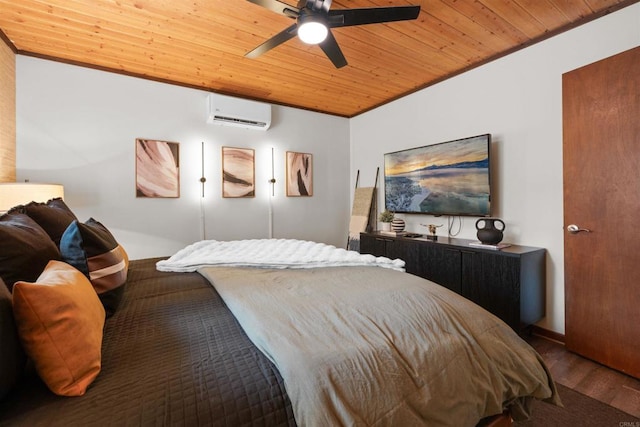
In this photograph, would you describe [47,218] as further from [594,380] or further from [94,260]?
[594,380]

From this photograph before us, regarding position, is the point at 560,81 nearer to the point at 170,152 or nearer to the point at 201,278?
the point at 201,278

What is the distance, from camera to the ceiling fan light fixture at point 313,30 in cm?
178

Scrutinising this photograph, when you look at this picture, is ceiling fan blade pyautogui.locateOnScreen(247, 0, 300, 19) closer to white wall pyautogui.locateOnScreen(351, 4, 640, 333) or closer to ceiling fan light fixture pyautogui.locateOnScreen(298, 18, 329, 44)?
ceiling fan light fixture pyautogui.locateOnScreen(298, 18, 329, 44)

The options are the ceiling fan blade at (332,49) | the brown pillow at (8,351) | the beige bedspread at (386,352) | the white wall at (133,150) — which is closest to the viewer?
the brown pillow at (8,351)

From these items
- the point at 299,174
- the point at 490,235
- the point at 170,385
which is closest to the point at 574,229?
the point at 490,235

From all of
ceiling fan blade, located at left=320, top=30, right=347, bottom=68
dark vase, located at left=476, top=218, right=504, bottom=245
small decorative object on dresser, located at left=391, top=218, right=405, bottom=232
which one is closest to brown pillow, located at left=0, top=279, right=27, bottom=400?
ceiling fan blade, located at left=320, top=30, right=347, bottom=68

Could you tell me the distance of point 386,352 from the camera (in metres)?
0.95

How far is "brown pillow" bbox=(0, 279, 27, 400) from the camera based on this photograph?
2.17 feet

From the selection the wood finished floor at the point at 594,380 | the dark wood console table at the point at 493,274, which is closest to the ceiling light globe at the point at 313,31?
the dark wood console table at the point at 493,274

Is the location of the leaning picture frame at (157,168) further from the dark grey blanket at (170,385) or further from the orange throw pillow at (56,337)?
the orange throw pillow at (56,337)

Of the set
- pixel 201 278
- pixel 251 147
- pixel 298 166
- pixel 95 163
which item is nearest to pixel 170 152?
pixel 95 163

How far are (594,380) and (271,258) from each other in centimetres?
224

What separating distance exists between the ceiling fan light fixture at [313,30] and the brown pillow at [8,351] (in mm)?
1842

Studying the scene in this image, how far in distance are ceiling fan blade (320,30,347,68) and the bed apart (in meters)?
1.59
